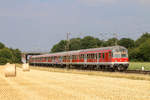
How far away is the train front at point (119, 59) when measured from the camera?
43.9 m

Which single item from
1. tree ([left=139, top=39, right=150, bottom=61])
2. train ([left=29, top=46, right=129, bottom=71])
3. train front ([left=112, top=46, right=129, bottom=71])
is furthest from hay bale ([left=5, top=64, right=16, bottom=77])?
tree ([left=139, top=39, right=150, bottom=61])

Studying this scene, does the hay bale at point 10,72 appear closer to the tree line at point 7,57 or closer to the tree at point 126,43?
the tree line at point 7,57

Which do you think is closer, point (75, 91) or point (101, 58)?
point (75, 91)

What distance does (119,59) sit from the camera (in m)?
44.3

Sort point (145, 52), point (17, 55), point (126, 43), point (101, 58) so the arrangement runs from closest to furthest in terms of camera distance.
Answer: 1. point (101, 58)
2. point (145, 52)
3. point (126, 43)
4. point (17, 55)

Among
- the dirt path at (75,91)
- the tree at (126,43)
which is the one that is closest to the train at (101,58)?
the dirt path at (75,91)

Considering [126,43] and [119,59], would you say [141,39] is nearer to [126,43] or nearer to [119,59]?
[126,43]

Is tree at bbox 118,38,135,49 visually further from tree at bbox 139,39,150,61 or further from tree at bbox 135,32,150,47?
tree at bbox 139,39,150,61

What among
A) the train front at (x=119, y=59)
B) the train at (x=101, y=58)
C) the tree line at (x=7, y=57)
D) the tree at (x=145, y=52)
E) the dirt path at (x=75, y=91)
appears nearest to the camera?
the dirt path at (x=75, y=91)

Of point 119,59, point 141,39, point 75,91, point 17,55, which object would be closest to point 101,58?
point 119,59

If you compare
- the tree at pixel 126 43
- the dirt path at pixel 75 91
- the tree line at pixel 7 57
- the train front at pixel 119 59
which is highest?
the tree at pixel 126 43

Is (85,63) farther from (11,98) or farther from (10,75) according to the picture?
A: (11,98)

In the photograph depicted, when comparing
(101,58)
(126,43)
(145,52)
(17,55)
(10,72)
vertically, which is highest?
(126,43)

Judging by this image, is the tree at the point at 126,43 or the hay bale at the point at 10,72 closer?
the hay bale at the point at 10,72
